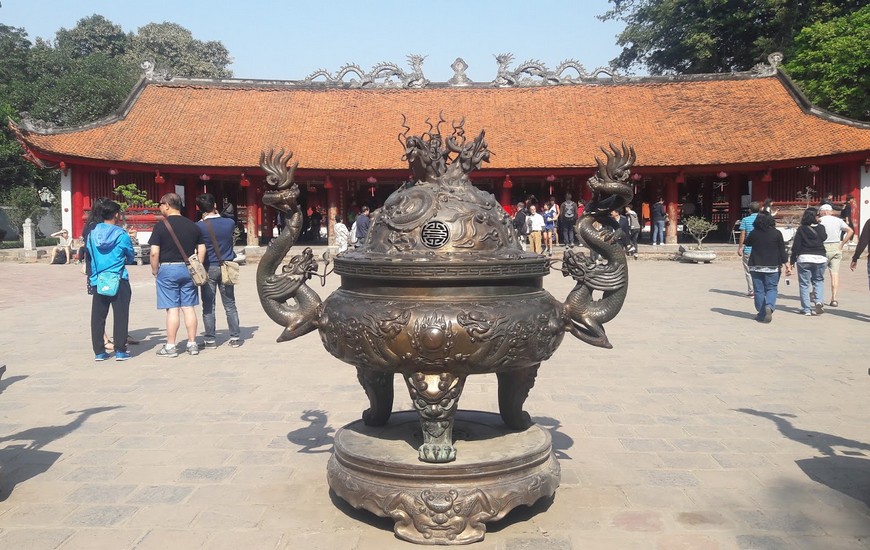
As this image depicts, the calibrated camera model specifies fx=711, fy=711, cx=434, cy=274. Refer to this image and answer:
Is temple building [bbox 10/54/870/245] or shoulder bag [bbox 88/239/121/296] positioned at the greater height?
temple building [bbox 10/54/870/245]

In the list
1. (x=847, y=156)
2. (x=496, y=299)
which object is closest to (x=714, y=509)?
(x=496, y=299)

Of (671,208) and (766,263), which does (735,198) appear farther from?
(766,263)

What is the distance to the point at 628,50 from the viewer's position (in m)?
36.8

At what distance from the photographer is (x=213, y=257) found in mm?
7531

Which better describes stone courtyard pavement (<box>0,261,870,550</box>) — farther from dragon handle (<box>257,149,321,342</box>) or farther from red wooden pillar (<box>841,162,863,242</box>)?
red wooden pillar (<box>841,162,863,242</box>)

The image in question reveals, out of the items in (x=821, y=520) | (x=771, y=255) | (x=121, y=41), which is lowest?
(x=821, y=520)

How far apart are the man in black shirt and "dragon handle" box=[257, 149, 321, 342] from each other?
3587 mm

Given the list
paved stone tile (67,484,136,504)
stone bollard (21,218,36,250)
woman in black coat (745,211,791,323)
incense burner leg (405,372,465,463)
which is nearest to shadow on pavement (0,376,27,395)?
paved stone tile (67,484,136,504)

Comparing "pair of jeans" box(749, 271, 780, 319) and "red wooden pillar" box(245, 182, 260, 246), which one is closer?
"pair of jeans" box(749, 271, 780, 319)

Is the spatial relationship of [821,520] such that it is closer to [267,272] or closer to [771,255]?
[267,272]

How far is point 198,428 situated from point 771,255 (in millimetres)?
7521

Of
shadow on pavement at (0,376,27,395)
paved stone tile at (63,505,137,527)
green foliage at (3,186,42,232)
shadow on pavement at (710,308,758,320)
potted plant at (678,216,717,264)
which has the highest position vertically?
green foliage at (3,186,42,232)

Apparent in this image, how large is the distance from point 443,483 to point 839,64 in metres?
27.7

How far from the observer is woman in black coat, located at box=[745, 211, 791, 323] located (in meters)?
9.13
